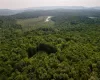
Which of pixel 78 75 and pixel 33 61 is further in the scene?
pixel 33 61

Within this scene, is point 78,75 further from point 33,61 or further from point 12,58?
point 12,58

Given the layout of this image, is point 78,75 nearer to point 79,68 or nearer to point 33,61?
point 79,68

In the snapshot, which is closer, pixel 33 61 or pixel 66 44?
pixel 33 61

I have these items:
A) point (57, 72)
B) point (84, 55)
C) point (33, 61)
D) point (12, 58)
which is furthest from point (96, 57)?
point (12, 58)

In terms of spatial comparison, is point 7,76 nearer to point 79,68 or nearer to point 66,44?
point 79,68

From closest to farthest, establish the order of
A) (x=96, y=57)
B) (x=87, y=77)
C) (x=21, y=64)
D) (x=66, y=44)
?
(x=87, y=77)
(x=21, y=64)
(x=96, y=57)
(x=66, y=44)

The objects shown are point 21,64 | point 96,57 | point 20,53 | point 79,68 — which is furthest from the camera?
point 20,53

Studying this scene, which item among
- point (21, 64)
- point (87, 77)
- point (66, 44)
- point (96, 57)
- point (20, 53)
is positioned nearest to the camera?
point (87, 77)

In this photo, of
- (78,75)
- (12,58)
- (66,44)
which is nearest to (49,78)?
(78,75)

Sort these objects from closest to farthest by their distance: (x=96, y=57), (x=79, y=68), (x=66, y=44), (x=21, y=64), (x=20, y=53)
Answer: (x=79, y=68)
(x=21, y=64)
(x=96, y=57)
(x=20, y=53)
(x=66, y=44)
